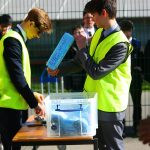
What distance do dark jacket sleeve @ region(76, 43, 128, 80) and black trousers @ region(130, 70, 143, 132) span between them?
14.0 feet

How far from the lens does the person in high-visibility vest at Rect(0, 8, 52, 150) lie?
196 inches

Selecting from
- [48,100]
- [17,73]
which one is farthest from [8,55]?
[48,100]

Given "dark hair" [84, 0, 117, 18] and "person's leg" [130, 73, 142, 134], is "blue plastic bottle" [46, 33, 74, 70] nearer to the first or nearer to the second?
"dark hair" [84, 0, 117, 18]

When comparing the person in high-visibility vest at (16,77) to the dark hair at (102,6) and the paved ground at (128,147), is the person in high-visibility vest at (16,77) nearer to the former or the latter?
the dark hair at (102,6)

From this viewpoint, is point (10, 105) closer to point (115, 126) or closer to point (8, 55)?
point (8, 55)

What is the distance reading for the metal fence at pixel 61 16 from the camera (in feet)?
30.8

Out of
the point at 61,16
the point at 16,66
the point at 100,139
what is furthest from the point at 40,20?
the point at 61,16

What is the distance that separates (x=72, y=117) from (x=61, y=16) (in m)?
5.25

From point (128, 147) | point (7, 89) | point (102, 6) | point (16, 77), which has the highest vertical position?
point (102, 6)

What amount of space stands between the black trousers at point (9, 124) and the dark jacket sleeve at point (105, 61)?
82 cm

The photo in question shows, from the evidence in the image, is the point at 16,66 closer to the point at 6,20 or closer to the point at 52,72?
the point at 52,72

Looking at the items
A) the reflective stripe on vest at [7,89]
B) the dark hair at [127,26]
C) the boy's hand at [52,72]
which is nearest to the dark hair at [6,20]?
the dark hair at [127,26]

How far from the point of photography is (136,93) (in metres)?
9.15

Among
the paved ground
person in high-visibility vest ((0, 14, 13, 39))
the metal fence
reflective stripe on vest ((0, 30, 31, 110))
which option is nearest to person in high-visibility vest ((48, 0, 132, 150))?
reflective stripe on vest ((0, 30, 31, 110))
